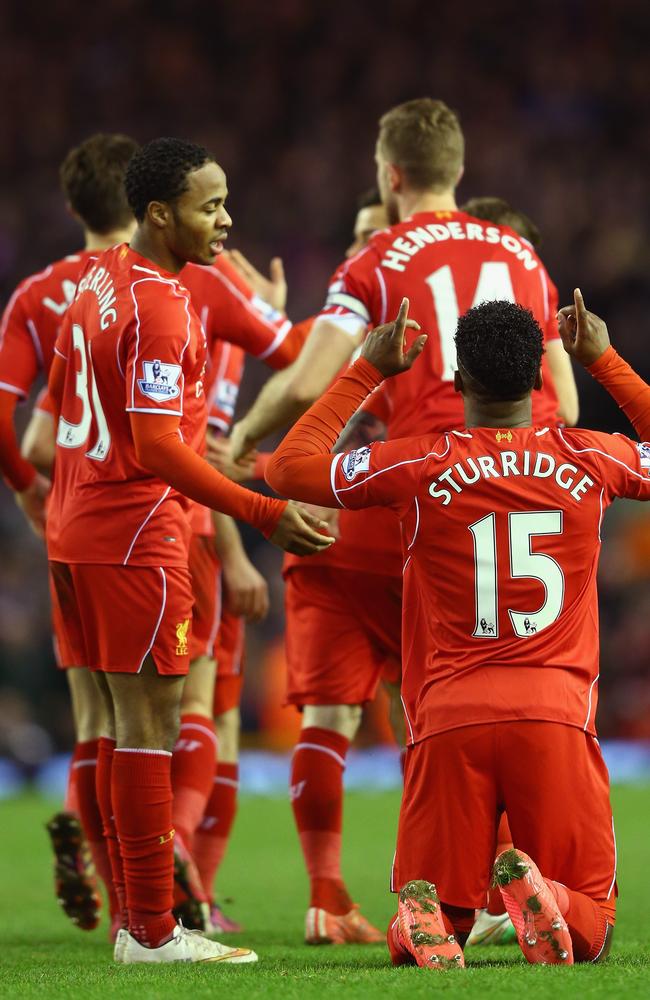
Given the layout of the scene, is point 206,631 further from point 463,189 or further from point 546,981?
point 463,189

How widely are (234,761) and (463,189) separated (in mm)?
10974

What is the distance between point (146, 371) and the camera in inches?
151

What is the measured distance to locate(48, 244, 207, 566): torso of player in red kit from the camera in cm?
384

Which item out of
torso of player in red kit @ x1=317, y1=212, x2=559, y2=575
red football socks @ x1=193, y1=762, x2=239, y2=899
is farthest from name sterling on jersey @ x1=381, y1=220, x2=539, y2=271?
red football socks @ x1=193, y1=762, x2=239, y2=899

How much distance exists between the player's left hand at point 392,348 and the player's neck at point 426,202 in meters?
1.06

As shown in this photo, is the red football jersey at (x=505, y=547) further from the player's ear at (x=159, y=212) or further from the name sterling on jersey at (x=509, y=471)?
the player's ear at (x=159, y=212)

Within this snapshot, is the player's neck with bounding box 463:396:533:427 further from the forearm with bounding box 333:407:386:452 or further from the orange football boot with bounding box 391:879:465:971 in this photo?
the forearm with bounding box 333:407:386:452

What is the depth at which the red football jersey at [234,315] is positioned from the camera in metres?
5.10

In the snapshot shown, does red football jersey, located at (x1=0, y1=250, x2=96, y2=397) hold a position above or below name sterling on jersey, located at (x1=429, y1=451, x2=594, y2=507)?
above

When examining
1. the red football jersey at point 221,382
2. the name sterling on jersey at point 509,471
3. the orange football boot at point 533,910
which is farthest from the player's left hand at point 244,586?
the orange football boot at point 533,910

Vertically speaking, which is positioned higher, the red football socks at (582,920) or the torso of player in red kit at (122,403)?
the torso of player in red kit at (122,403)

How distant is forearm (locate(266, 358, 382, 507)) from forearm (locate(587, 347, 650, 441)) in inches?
22.4

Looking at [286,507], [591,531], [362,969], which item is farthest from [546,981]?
[286,507]

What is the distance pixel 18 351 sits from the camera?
5.20 metres
